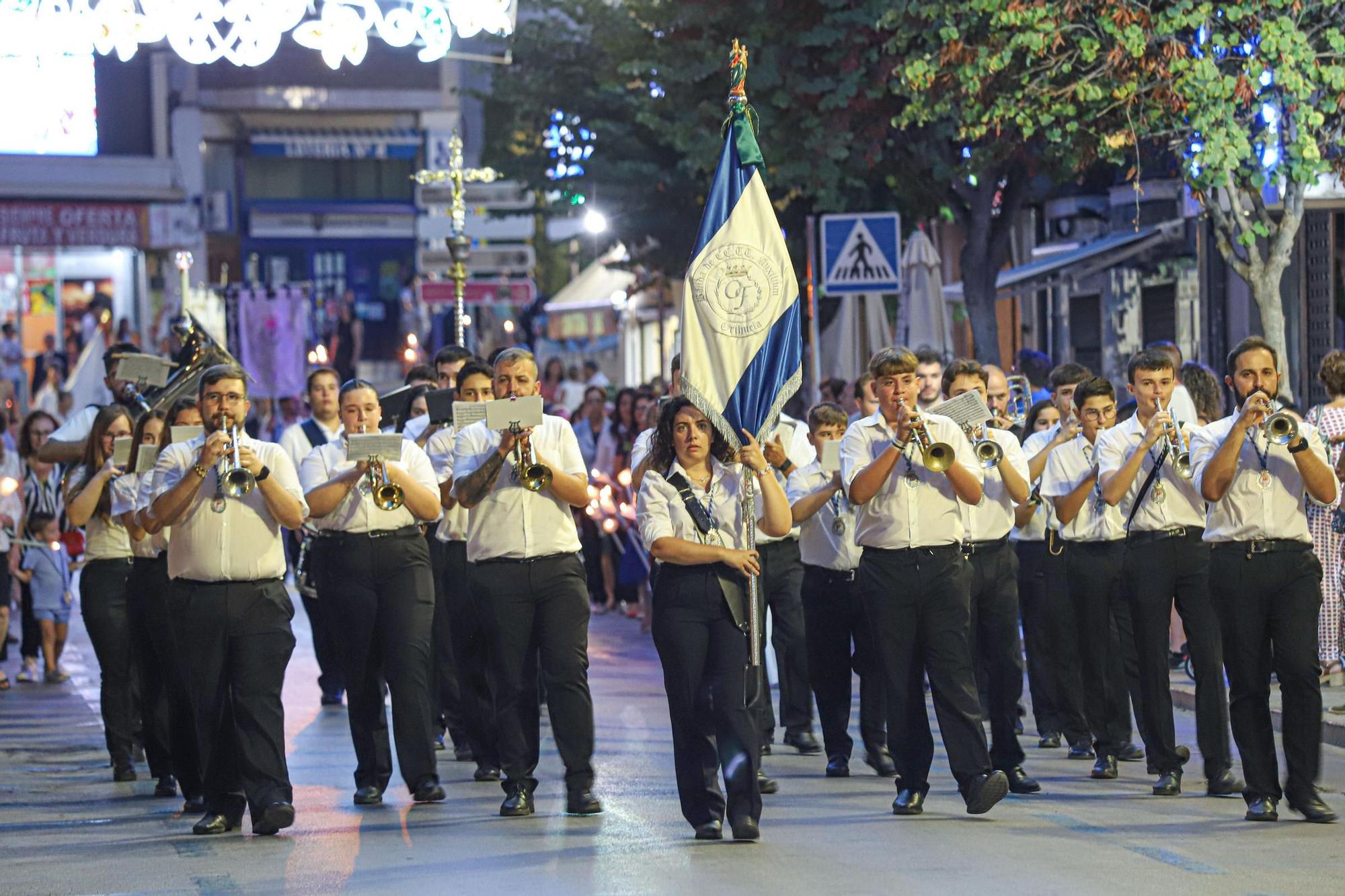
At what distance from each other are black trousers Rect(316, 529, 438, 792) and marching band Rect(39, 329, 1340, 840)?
0.02 meters

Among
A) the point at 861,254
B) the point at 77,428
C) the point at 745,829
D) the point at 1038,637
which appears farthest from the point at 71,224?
the point at 745,829

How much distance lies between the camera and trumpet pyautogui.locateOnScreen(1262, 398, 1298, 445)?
30.2ft

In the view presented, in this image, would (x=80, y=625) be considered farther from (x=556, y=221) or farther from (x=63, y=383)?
(x=556, y=221)

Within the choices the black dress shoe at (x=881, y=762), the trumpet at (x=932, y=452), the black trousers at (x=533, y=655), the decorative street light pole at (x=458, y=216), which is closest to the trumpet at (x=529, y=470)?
the black trousers at (x=533, y=655)

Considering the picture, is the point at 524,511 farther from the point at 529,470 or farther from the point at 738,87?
the point at 738,87

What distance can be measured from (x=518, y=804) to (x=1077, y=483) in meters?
3.18

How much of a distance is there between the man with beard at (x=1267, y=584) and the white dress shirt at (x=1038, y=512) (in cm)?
246

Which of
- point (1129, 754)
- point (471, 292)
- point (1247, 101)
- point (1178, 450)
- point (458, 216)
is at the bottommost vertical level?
point (1129, 754)

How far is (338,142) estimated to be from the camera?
58.2 metres

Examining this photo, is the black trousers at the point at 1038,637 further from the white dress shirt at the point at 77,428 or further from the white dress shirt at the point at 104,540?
the white dress shirt at the point at 77,428

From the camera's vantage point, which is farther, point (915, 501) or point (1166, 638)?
point (1166, 638)

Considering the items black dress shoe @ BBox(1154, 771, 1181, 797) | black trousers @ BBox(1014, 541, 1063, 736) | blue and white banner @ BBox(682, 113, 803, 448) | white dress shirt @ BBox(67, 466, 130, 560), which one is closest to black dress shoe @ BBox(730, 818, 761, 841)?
blue and white banner @ BBox(682, 113, 803, 448)

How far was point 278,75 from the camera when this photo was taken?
54.8m

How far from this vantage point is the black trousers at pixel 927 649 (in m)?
9.59
